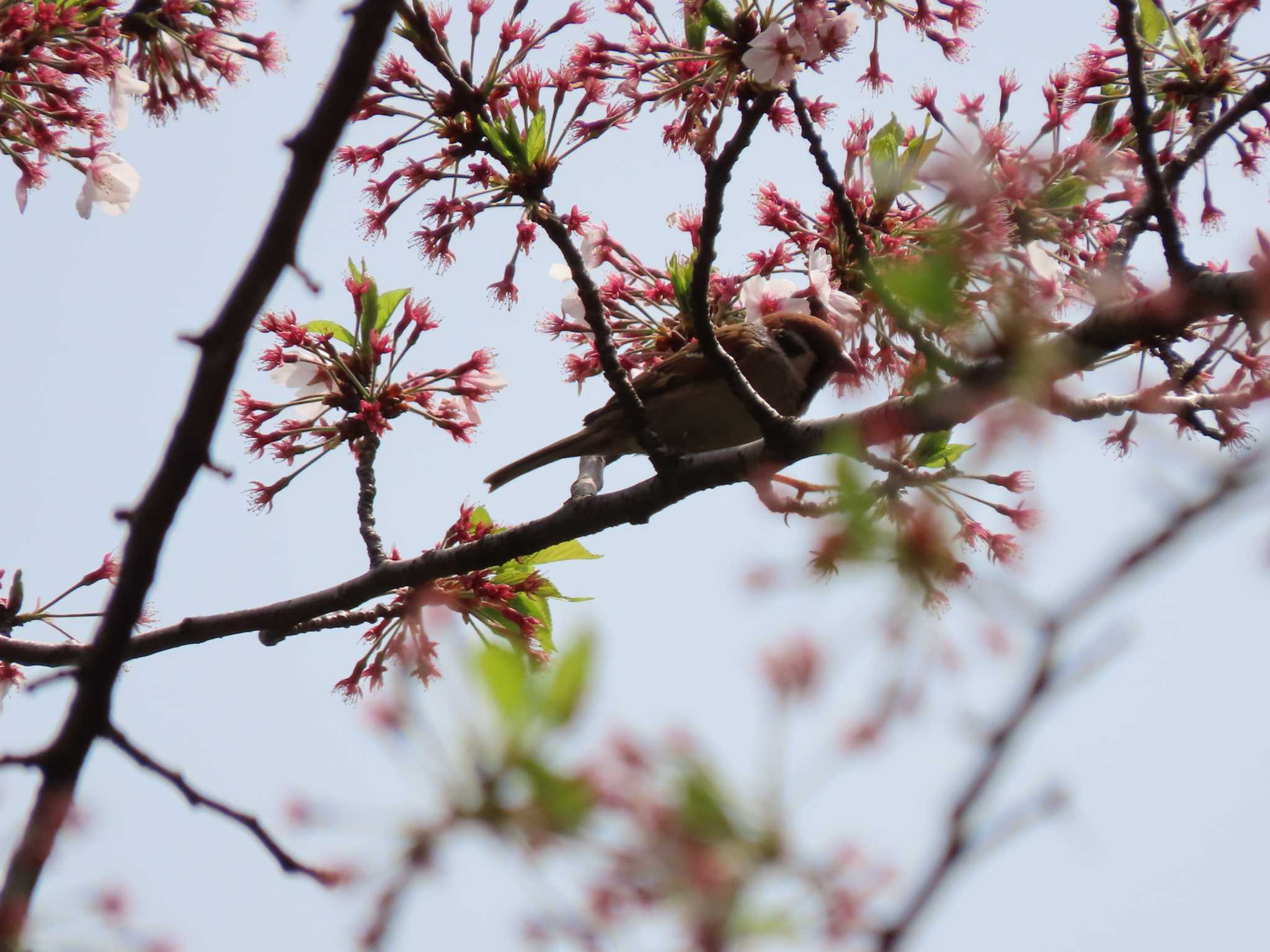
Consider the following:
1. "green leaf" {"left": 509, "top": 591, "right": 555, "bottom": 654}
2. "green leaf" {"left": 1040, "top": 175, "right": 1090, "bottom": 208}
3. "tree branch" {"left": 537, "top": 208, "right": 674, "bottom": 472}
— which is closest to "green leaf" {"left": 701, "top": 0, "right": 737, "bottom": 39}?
"tree branch" {"left": 537, "top": 208, "right": 674, "bottom": 472}

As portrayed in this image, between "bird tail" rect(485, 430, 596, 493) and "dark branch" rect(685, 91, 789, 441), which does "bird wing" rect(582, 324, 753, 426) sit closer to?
"bird tail" rect(485, 430, 596, 493)

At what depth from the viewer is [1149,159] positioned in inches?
142

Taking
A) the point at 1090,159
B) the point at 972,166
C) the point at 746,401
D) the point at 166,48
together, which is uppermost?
the point at 166,48

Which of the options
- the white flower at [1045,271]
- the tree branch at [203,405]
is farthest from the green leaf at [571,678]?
the white flower at [1045,271]

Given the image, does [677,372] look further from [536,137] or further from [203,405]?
[203,405]

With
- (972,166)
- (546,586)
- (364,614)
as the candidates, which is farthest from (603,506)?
(972,166)

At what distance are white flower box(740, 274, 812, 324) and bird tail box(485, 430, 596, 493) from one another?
5.74 ft

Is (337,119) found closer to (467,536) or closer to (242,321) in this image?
(242,321)

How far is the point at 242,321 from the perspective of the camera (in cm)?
174

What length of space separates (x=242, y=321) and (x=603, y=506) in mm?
2888

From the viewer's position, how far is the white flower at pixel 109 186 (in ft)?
17.3

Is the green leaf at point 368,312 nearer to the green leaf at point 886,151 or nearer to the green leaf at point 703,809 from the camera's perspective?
the green leaf at point 886,151

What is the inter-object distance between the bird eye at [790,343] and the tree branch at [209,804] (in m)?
5.12

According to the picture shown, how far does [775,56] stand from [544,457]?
3.23m
